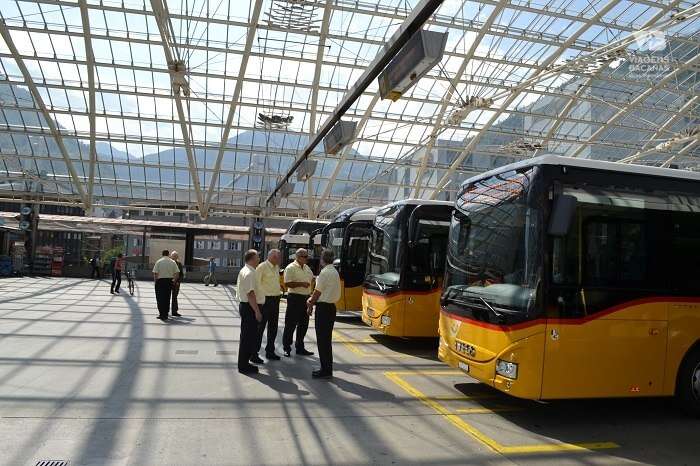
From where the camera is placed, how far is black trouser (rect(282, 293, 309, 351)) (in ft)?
27.9

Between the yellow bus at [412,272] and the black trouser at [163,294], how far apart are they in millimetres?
5363

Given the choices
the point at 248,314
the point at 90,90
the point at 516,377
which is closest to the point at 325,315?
the point at 248,314

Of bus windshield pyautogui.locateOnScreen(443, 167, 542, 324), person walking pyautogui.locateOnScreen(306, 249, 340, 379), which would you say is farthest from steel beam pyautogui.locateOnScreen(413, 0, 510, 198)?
person walking pyautogui.locateOnScreen(306, 249, 340, 379)

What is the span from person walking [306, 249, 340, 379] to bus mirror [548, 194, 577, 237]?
312cm

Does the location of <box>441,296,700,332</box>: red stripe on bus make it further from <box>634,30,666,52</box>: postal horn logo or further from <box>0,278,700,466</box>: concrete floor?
<box>634,30,666,52</box>: postal horn logo

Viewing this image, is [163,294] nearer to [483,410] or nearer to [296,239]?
[296,239]

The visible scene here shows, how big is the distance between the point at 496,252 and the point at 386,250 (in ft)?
14.8

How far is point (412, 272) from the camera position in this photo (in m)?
9.73

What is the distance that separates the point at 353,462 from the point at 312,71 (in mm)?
23195

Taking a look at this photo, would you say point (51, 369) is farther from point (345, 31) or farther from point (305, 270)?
point (345, 31)

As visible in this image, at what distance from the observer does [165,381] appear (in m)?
6.74

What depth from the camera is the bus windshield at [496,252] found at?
218 inches

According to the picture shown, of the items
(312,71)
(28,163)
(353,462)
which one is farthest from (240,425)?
(28,163)

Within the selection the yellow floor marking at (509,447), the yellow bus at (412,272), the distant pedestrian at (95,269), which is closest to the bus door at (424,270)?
the yellow bus at (412,272)
